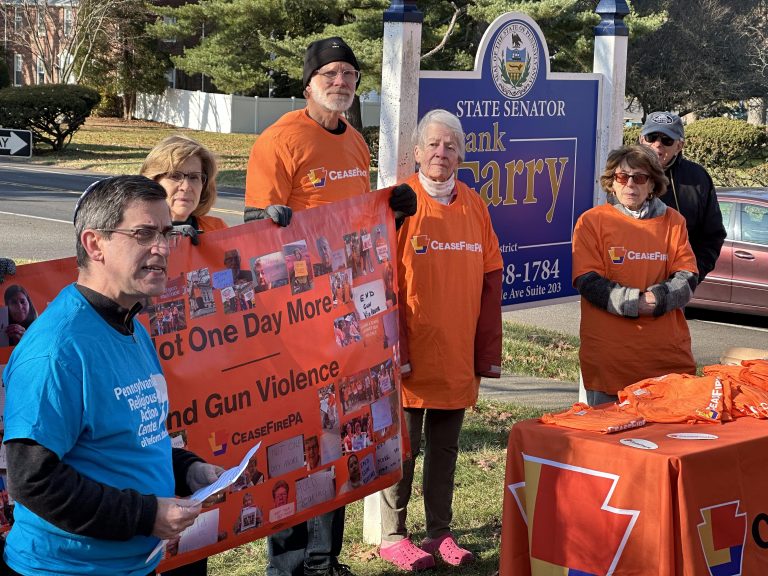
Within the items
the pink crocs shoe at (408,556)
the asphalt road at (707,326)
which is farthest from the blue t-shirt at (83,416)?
the asphalt road at (707,326)

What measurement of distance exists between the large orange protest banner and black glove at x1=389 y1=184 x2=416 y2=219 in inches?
1.9

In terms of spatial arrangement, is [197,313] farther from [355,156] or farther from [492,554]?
[492,554]

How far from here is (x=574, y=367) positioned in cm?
966

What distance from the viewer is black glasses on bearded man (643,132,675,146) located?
620 cm

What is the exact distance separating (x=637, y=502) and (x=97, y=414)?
7.38 feet

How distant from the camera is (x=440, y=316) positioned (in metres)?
5.14

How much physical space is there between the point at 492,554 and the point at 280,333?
1.73m

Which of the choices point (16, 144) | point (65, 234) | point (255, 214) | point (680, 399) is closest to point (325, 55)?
point (255, 214)

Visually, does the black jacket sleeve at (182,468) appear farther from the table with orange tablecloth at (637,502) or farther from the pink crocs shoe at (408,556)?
the pink crocs shoe at (408,556)

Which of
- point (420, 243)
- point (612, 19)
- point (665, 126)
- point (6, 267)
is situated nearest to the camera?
point (6, 267)

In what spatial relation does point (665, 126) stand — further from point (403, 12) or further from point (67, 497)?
point (67, 497)

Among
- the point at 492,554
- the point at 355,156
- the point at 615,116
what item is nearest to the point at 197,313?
the point at 355,156

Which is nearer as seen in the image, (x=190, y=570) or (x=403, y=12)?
(x=190, y=570)

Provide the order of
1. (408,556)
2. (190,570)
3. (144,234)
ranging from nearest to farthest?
(144,234) < (190,570) < (408,556)
